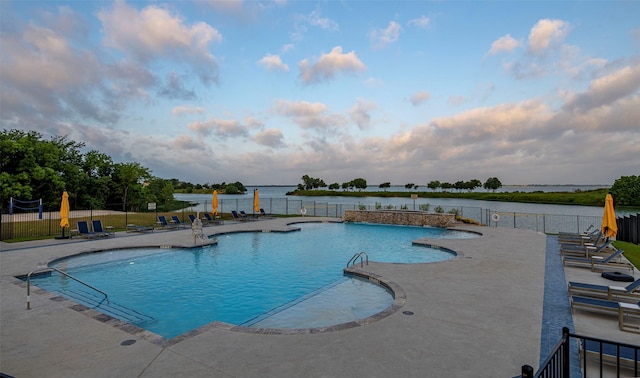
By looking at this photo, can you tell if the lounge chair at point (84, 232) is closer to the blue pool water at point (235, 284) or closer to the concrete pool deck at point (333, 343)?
the blue pool water at point (235, 284)

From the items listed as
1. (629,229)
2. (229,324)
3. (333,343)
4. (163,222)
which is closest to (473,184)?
(629,229)

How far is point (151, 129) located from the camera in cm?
2323

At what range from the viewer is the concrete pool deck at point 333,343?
425cm

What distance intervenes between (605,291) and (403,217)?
17.9 meters

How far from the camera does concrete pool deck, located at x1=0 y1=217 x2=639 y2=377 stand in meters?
4.25

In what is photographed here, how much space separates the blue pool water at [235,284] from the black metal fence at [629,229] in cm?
1063

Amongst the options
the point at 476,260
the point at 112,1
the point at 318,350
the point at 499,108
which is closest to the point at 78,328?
the point at 318,350

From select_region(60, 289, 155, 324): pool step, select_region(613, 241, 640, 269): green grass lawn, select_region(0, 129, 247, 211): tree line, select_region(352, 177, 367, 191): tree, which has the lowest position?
select_region(60, 289, 155, 324): pool step

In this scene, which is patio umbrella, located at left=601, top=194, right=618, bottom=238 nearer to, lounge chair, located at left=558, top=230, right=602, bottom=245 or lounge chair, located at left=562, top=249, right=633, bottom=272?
lounge chair, located at left=562, top=249, right=633, bottom=272

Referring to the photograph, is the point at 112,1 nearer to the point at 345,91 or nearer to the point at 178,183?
the point at 345,91

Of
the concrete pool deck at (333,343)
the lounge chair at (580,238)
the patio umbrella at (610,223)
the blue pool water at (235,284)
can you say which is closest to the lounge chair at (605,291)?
the concrete pool deck at (333,343)

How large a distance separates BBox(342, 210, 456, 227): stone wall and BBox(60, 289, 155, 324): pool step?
20009 mm

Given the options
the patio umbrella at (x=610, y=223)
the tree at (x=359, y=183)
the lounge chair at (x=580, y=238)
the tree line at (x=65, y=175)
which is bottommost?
the lounge chair at (x=580, y=238)

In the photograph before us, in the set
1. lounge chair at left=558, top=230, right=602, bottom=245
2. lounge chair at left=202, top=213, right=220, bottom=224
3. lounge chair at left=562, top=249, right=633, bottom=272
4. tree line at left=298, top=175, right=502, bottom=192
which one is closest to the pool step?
lounge chair at left=562, top=249, right=633, bottom=272
